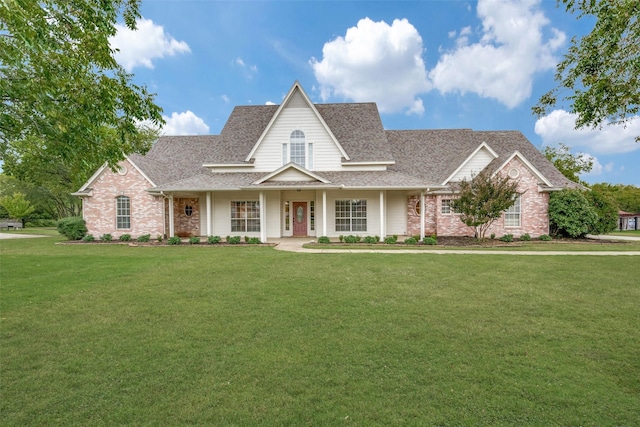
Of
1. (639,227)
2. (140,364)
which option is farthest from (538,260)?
(639,227)

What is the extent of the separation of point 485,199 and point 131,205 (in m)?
20.1

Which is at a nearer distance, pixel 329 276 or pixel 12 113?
pixel 12 113

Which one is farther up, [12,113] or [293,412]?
[12,113]

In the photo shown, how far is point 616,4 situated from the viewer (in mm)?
5898

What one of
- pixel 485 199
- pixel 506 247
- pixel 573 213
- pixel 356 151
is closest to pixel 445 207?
pixel 485 199

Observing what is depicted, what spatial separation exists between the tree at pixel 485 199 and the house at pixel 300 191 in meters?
2.20

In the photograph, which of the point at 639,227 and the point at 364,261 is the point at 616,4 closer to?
the point at 364,261

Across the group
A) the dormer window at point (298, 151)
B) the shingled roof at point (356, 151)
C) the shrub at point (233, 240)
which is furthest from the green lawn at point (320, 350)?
the dormer window at point (298, 151)

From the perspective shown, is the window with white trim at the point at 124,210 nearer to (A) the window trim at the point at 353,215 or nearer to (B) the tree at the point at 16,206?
(A) the window trim at the point at 353,215

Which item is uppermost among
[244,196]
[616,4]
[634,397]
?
[616,4]

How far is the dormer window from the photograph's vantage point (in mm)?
19422

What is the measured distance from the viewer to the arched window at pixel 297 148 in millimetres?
19438

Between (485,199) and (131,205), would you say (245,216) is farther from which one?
(485,199)

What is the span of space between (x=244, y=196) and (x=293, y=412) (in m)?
17.1
